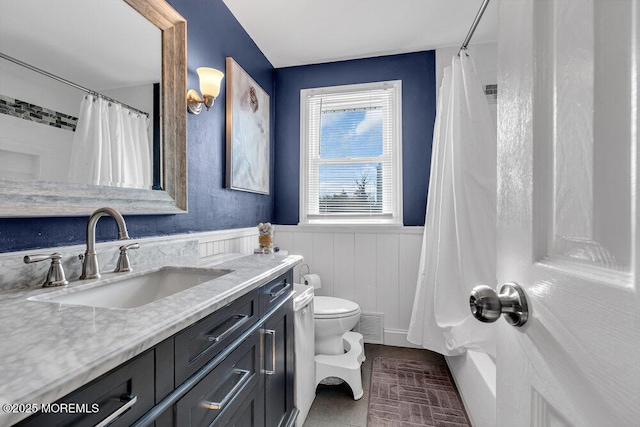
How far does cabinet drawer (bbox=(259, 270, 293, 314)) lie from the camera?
1176mm

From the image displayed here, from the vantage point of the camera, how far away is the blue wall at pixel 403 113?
2.57 meters

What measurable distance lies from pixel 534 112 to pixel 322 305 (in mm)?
1891

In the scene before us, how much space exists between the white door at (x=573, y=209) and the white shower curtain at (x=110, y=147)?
1303 millimetres

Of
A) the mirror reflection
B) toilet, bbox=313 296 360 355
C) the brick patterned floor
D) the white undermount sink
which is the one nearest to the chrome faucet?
the white undermount sink

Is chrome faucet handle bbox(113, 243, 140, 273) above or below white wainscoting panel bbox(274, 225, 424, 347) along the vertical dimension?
above

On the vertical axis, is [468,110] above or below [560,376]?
above

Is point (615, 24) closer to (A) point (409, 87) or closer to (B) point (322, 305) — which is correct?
(B) point (322, 305)

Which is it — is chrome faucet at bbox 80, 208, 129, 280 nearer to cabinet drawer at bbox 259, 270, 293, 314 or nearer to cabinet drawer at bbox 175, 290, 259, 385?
cabinet drawer at bbox 175, 290, 259, 385

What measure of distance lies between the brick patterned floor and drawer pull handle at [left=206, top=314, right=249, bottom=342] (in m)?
1.13

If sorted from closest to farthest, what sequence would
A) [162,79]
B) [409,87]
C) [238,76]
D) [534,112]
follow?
[534,112], [162,79], [238,76], [409,87]

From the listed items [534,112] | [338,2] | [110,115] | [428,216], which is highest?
[338,2]

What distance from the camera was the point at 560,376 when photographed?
380mm

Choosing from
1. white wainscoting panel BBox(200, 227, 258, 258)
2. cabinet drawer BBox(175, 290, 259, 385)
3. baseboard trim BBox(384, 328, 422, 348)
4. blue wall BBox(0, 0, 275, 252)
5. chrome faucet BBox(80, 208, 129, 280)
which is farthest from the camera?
baseboard trim BBox(384, 328, 422, 348)

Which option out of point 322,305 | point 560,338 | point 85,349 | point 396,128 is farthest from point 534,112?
point 396,128
